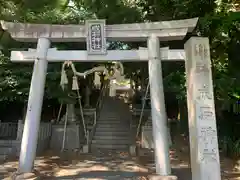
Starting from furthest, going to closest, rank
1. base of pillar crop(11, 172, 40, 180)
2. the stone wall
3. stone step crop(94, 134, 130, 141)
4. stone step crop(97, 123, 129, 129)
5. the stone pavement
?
1. stone step crop(97, 123, 129, 129)
2. stone step crop(94, 134, 130, 141)
3. the stone wall
4. the stone pavement
5. base of pillar crop(11, 172, 40, 180)

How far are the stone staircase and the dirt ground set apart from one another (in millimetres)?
997

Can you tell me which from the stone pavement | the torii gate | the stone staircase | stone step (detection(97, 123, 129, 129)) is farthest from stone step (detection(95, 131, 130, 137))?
the torii gate

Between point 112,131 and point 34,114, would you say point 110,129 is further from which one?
point 34,114

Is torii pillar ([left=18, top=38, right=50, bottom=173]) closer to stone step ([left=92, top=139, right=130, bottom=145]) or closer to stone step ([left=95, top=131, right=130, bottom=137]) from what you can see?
stone step ([left=92, top=139, right=130, bottom=145])

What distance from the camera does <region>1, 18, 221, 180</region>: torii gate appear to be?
551 centimetres

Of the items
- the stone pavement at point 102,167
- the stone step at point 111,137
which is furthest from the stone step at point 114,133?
the stone pavement at point 102,167

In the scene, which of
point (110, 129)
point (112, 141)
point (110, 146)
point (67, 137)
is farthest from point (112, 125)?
point (67, 137)

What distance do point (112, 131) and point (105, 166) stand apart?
432cm

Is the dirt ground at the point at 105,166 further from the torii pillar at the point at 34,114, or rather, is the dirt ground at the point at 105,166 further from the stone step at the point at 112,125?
the stone step at the point at 112,125

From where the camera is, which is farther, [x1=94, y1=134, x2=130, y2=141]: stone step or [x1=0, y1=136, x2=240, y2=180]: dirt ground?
[x1=94, y1=134, x2=130, y2=141]: stone step

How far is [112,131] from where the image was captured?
12328 mm

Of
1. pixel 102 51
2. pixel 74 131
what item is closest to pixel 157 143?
pixel 102 51

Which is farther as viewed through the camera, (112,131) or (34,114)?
(112,131)

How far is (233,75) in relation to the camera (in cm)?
832
